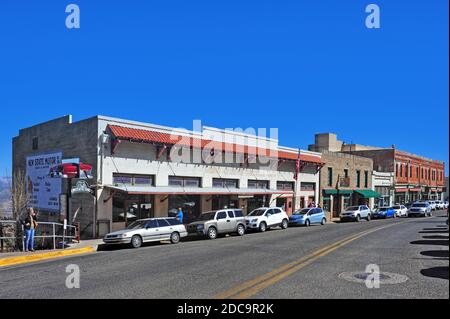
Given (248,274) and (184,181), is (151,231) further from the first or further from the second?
(248,274)

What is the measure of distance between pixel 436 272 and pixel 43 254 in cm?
1305

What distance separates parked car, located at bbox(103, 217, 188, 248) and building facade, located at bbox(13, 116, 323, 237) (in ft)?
8.74

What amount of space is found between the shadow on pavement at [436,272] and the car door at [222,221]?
1288 cm

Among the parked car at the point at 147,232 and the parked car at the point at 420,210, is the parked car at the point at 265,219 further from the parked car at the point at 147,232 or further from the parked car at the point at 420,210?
the parked car at the point at 420,210

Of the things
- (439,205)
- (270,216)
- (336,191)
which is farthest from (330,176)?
(439,205)

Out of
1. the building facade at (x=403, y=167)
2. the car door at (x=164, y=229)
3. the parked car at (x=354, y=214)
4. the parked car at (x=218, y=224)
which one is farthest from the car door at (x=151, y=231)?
the building facade at (x=403, y=167)

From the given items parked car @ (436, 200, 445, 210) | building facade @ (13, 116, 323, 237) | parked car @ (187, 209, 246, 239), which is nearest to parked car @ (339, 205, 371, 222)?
building facade @ (13, 116, 323, 237)

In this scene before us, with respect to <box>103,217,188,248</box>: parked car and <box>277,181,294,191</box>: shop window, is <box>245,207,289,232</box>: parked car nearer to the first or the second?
<box>103,217,188,248</box>: parked car

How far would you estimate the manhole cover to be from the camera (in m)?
8.62

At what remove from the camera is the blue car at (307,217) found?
29237mm

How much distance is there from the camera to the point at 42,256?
1538cm
